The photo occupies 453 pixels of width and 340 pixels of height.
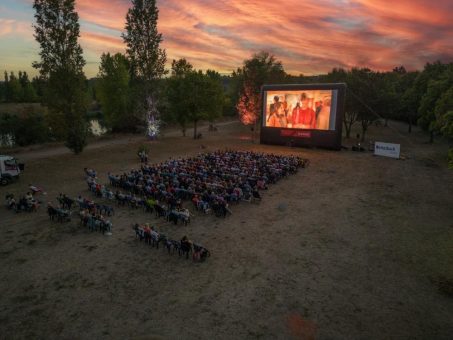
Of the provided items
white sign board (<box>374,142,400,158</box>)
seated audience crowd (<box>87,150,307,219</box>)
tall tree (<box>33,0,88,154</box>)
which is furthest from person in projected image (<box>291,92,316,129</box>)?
tall tree (<box>33,0,88,154</box>)

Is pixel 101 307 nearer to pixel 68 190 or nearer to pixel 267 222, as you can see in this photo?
pixel 267 222

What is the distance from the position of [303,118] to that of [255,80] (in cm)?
2095

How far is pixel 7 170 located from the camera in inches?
1038

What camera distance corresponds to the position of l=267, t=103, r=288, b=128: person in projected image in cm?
4403

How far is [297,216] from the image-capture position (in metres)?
19.2

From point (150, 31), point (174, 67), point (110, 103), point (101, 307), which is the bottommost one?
point (101, 307)

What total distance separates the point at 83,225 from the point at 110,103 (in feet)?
167

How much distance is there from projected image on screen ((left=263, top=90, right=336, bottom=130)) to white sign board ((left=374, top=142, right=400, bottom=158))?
6.12m

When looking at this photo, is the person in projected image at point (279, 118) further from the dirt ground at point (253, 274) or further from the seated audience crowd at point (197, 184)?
the dirt ground at point (253, 274)

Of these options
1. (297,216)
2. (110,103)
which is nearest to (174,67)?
(110,103)

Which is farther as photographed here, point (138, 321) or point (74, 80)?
point (74, 80)

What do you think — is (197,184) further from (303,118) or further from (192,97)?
(192,97)

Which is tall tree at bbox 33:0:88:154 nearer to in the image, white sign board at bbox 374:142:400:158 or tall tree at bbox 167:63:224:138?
tall tree at bbox 167:63:224:138

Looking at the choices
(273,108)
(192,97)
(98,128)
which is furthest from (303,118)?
(98,128)
